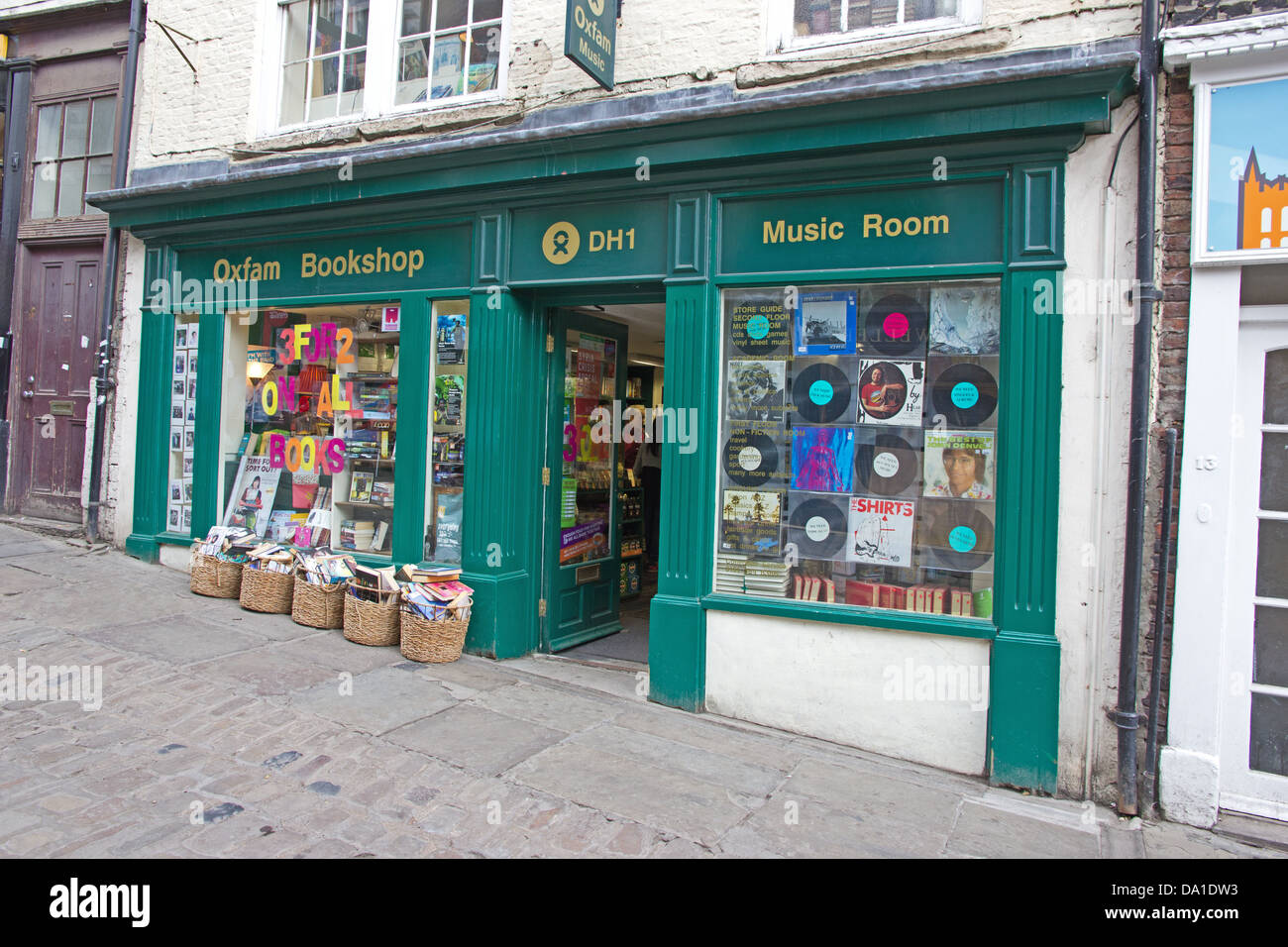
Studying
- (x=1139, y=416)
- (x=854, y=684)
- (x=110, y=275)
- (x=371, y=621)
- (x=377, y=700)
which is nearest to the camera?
(x=1139, y=416)

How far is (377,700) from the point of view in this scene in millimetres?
5105

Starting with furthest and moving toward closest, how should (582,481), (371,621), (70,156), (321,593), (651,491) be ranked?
(651,491) < (70,156) < (582,481) < (321,593) < (371,621)

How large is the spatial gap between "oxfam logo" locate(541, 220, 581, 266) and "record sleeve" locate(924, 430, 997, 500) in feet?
9.00

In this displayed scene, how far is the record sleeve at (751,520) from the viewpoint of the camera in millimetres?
5469

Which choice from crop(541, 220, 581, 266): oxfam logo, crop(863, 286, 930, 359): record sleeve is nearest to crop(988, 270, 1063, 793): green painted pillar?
crop(863, 286, 930, 359): record sleeve

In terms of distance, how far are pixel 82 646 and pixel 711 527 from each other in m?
4.20

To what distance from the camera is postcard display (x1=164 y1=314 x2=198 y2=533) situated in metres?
7.82

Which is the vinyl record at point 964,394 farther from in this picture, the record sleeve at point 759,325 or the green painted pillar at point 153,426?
the green painted pillar at point 153,426

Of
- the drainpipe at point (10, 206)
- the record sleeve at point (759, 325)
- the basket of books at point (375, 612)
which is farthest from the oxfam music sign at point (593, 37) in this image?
the drainpipe at point (10, 206)

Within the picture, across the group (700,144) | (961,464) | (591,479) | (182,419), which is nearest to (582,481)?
(591,479)

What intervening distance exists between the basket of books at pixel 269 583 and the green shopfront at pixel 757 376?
0.56 metres

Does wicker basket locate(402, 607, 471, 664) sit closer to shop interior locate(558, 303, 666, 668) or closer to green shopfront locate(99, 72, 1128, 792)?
green shopfront locate(99, 72, 1128, 792)

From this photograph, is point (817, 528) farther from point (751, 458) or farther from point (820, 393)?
point (820, 393)

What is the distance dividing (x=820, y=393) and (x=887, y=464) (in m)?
0.62
